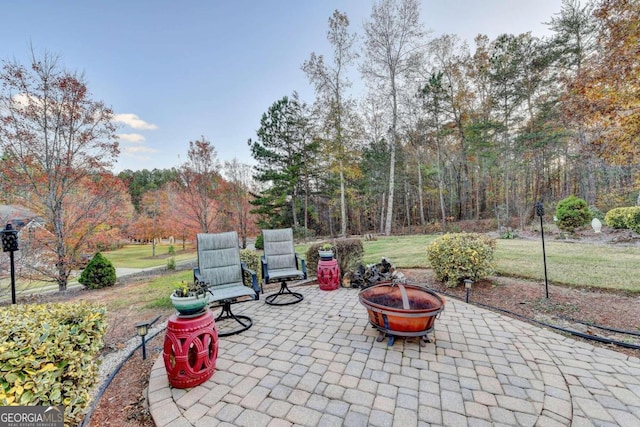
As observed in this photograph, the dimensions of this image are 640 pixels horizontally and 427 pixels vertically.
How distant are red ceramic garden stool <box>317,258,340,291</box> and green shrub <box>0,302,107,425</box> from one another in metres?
3.01

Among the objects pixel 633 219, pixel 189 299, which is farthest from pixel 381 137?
pixel 189 299

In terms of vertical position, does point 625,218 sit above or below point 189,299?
above

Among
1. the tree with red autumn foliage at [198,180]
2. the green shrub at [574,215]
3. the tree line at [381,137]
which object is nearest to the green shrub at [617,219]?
the green shrub at [574,215]

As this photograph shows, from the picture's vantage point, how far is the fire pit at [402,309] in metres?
2.35

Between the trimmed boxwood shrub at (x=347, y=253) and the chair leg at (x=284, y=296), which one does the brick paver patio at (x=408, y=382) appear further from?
the trimmed boxwood shrub at (x=347, y=253)

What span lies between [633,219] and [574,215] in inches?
55.7

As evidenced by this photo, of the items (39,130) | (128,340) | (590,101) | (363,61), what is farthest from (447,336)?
(363,61)

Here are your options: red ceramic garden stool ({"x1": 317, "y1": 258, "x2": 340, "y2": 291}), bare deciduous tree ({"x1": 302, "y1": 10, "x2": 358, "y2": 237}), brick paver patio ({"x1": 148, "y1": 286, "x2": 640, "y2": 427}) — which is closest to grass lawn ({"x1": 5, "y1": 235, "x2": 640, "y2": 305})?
red ceramic garden stool ({"x1": 317, "y1": 258, "x2": 340, "y2": 291})

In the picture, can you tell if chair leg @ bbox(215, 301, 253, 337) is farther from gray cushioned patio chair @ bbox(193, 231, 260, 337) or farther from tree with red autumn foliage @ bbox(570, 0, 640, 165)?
tree with red autumn foliage @ bbox(570, 0, 640, 165)

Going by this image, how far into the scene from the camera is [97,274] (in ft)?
22.1

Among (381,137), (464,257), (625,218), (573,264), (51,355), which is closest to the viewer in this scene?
(51,355)

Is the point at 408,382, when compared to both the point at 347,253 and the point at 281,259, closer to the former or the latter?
the point at 281,259

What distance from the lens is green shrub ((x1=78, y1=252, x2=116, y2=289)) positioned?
6.64 m

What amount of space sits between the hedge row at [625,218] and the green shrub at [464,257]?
7097mm
